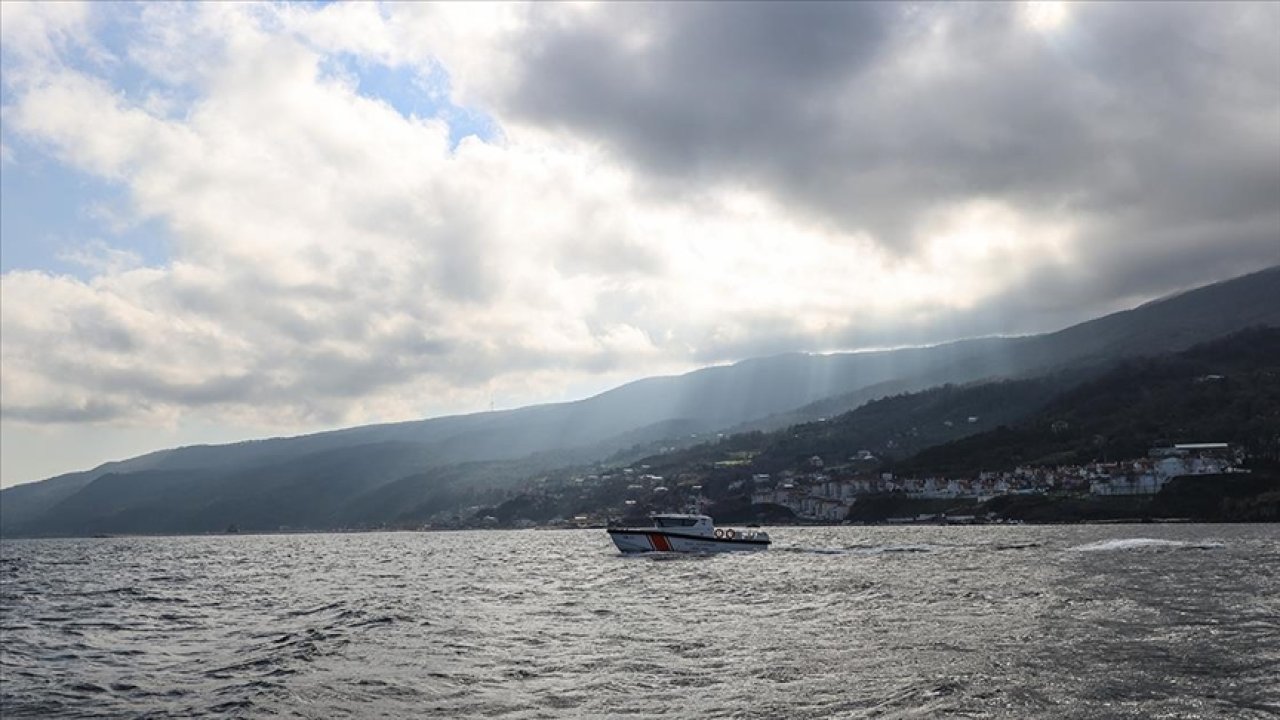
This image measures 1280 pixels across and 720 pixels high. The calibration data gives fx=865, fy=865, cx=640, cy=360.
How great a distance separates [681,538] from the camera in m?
107

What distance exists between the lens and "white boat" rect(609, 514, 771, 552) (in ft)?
351

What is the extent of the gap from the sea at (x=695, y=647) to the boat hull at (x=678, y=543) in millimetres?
40648

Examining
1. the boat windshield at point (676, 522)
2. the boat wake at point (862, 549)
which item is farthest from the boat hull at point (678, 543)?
the boat wake at point (862, 549)

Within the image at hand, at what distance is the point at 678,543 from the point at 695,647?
7588 centimetres

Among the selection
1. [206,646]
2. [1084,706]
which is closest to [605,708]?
[1084,706]

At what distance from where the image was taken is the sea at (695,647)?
2323cm

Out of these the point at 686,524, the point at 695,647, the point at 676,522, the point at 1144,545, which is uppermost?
the point at 695,647

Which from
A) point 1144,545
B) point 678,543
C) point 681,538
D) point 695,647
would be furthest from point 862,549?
point 695,647

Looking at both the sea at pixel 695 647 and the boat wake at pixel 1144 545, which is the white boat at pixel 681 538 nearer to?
the boat wake at pixel 1144 545

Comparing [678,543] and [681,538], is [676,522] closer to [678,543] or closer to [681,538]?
[681,538]

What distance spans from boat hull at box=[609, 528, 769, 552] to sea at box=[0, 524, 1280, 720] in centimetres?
4065

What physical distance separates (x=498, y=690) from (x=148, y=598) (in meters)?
50.1

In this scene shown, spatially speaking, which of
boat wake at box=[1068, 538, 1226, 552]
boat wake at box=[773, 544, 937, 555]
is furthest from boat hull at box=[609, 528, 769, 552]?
boat wake at box=[1068, 538, 1226, 552]

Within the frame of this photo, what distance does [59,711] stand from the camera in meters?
26.6
